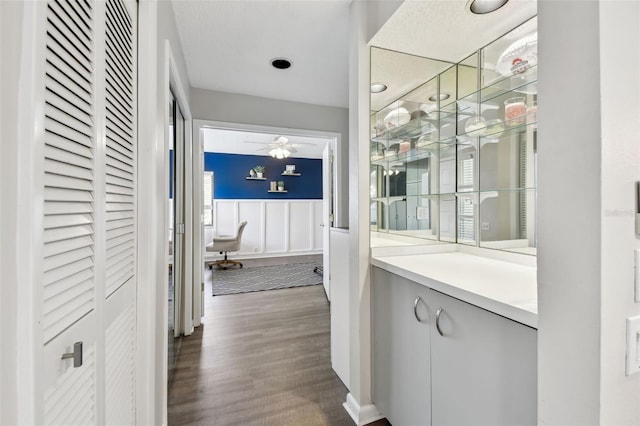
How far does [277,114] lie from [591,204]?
9.63 feet

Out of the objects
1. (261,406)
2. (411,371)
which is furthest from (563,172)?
(261,406)

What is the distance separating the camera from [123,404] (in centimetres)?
106

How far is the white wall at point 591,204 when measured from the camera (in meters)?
0.56

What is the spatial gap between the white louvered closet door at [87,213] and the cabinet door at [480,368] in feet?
3.69

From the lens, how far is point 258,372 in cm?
209

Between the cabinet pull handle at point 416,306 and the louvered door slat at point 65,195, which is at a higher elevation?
the louvered door slat at point 65,195

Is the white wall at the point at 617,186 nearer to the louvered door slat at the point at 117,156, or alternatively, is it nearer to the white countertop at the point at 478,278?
the white countertop at the point at 478,278

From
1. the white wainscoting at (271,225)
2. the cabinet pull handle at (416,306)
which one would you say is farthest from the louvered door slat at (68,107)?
the white wainscoting at (271,225)

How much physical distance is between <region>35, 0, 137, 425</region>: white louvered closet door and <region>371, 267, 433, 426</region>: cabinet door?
1143 millimetres

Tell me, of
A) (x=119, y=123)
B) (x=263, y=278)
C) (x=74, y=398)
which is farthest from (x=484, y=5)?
(x=263, y=278)

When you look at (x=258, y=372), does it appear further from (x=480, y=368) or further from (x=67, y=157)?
(x=67, y=157)

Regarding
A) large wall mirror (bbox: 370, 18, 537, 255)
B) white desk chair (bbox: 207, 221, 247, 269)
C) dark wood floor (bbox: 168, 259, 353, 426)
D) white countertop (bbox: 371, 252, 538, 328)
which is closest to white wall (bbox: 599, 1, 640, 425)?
white countertop (bbox: 371, 252, 538, 328)

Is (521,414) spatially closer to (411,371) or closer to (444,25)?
(411,371)

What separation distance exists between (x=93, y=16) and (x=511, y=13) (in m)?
Answer: 1.62
